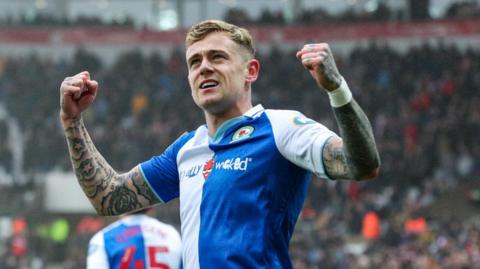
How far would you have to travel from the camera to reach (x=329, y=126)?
2525cm

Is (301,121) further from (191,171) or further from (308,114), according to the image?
(308,114)

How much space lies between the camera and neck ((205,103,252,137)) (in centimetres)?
381

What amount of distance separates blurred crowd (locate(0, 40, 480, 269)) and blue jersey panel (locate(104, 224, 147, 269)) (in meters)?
9.78

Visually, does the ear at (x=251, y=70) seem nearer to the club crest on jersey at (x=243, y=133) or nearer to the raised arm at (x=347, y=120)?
the club crest on jersey at (x=243, y=133)

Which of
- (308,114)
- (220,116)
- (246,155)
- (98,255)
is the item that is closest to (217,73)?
(220,116)

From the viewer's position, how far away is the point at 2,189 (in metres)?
26.4

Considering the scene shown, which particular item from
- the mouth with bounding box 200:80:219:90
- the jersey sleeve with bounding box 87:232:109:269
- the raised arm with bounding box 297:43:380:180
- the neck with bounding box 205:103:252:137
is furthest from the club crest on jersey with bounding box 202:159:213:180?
the jersey sleeve with bounding box 87:232:109:269

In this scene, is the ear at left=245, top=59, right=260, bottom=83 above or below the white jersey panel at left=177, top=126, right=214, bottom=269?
above

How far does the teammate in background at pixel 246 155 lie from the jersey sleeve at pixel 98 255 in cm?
290

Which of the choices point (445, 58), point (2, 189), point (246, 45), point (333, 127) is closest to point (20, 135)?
point (2, 189)

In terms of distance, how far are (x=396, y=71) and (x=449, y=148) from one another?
14.6ft

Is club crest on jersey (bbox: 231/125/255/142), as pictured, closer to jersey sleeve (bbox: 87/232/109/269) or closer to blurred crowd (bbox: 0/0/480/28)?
jersey sleeve (bbox: 87/232/109/269)

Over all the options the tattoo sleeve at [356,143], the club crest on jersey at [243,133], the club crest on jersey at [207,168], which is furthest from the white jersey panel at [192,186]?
the tattoo sleeve at [356,143]

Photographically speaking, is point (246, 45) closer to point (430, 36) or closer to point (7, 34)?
point (430, 36)
